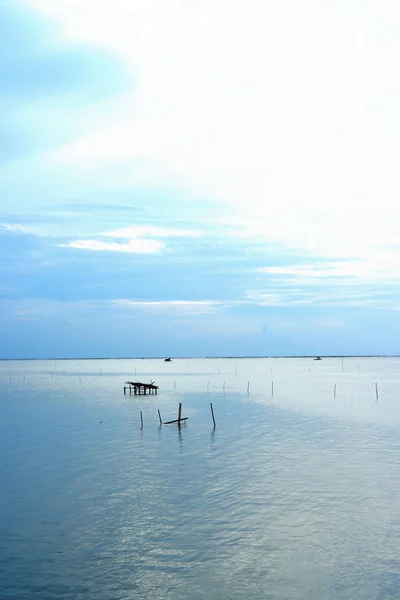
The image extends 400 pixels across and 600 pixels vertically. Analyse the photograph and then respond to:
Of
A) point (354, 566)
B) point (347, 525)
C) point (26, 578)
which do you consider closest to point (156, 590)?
point (26, 578)

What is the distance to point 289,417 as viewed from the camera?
63.8m

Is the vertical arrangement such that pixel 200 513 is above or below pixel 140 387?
below

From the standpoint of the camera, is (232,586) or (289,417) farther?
(289,417)

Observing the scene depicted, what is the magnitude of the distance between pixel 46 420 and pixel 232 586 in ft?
155

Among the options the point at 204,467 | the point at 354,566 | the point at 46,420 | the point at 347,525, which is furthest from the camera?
the point at 46,420

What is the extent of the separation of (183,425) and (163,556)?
35495 mm

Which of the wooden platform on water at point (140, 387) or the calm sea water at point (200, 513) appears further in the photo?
the wooden platform on water at point (140, 387)

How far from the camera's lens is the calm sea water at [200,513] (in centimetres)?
1925

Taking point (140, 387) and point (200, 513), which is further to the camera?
point (140, 387)

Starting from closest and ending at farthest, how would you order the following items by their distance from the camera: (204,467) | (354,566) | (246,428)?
(354,566) → (204,467) → (246,428)

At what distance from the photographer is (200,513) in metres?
26.5

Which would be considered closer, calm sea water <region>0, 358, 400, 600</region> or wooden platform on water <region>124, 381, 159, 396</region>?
calm sea water <region>0, 358, 400, 600</region>

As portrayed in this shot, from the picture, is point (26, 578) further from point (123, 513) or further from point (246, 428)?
point (246, 428)

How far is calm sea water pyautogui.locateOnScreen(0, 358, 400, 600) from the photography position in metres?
19.2
